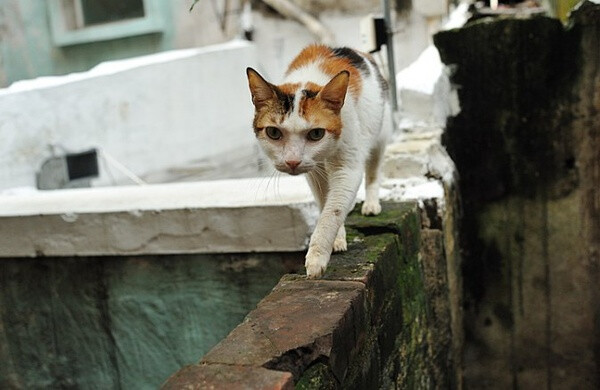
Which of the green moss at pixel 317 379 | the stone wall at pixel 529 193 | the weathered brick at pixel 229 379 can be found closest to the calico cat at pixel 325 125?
the green moss at pixel 317 379

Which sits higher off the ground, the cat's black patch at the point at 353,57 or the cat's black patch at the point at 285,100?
the cat's black patch at the point at 353,57

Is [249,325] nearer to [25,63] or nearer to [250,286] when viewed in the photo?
[250,286]

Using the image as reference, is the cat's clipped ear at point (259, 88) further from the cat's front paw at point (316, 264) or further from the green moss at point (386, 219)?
the green moss at point (386, 219)

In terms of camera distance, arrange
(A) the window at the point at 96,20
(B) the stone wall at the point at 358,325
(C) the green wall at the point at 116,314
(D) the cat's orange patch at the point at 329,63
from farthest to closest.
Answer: (A) the window at the point at 96,20 → (C) the green wall at the point at 116,314 → (D) the cat's orange patch at the point at 329,63 → (B) the stone wall at the point at 358,325

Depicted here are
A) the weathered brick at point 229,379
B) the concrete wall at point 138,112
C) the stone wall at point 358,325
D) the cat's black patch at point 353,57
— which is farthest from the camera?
the concrete wall at point 138,112

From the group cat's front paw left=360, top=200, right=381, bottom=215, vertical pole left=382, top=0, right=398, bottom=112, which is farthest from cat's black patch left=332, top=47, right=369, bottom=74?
vertical pole left=382, top=0, right=398, bottom=112

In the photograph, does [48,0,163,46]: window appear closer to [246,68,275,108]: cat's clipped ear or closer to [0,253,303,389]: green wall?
[0,253,303,389]: green wall

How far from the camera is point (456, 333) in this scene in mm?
4184

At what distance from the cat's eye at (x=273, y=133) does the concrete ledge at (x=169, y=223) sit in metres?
0.77

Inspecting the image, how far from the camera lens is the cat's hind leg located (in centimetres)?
310

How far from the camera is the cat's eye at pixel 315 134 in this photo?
226 cm

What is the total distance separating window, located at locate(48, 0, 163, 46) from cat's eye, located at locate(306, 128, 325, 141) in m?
8.20

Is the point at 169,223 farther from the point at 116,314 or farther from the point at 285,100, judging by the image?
the point at 285,100

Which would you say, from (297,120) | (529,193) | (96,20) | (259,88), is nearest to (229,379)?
(297,120)
